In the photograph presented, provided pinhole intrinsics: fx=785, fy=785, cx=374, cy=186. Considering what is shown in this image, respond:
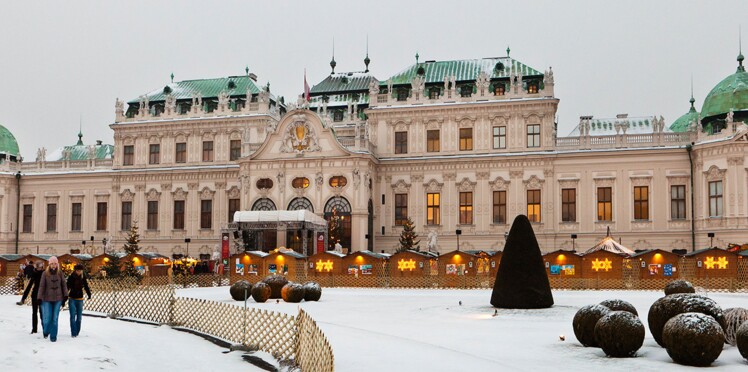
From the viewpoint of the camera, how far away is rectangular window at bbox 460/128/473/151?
187 ft

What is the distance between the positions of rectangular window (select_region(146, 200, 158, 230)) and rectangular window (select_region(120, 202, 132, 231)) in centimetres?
166

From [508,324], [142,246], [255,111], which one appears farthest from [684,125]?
[508,324]

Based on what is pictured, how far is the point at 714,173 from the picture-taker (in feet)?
166

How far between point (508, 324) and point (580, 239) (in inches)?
1336

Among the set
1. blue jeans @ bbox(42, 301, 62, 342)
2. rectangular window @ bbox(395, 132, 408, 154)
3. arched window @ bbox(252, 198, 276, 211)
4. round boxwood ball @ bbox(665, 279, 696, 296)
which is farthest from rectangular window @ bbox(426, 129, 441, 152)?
blue jeans @ bbox(42, 301, 62, 342)

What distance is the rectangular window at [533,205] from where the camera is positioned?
55.0 meters

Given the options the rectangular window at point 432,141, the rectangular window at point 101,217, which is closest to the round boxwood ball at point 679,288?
the rectangular window at point 432,141

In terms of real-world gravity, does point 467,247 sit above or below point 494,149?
below

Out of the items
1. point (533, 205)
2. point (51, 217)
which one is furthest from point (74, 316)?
point (51, 217)

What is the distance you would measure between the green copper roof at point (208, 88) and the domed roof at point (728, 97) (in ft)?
111

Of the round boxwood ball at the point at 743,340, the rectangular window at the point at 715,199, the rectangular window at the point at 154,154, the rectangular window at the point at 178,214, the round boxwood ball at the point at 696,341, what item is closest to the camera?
the round boxwood ball at the point at 696,341

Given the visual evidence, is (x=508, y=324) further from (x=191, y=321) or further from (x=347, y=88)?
(x=347, y=88)

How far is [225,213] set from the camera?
6091cm

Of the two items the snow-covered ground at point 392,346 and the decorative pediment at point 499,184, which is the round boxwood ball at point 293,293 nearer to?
the snow-covered ground at point 392,346
